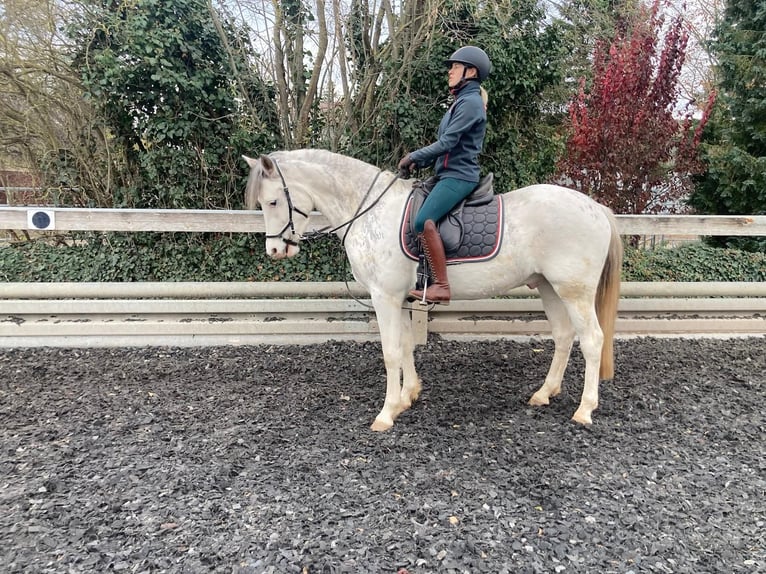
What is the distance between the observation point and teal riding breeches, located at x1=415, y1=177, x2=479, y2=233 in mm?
3453

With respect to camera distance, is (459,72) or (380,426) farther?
(380,426)

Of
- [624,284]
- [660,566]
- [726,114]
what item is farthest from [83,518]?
[726,114]

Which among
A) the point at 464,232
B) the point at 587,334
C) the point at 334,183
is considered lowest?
the point at 587,334

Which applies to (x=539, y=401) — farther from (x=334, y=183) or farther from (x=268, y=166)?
(x=268, y=166)

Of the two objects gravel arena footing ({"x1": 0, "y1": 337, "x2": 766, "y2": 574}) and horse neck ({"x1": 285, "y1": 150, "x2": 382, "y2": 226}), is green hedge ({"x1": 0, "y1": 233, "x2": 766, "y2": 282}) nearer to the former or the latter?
gravel arena footing ({"x1": 0, "y1": 337, "x2": 766, "y2": 574})

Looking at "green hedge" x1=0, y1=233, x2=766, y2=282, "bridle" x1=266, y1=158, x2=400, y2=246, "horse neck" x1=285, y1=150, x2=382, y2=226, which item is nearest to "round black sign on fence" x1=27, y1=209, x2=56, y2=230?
"green hedge" x1=0, y1=233, x2=766, y2=282

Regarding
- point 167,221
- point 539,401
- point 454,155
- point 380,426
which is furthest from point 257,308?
point 539,401

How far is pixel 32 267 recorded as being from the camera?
23.7ft

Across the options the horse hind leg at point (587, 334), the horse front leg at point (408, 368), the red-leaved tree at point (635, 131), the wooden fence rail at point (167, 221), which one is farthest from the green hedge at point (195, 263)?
the horse hind leg at point (587, 334)

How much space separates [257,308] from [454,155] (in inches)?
116

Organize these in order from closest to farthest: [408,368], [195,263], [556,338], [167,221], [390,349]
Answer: [390,349]
[408,368]
[556,338]
[167,221]
[195,263]

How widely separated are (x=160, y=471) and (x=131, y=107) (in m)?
5.48

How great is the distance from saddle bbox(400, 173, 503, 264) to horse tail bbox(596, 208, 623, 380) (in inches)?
36.9

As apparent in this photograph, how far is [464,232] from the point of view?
140 inches
